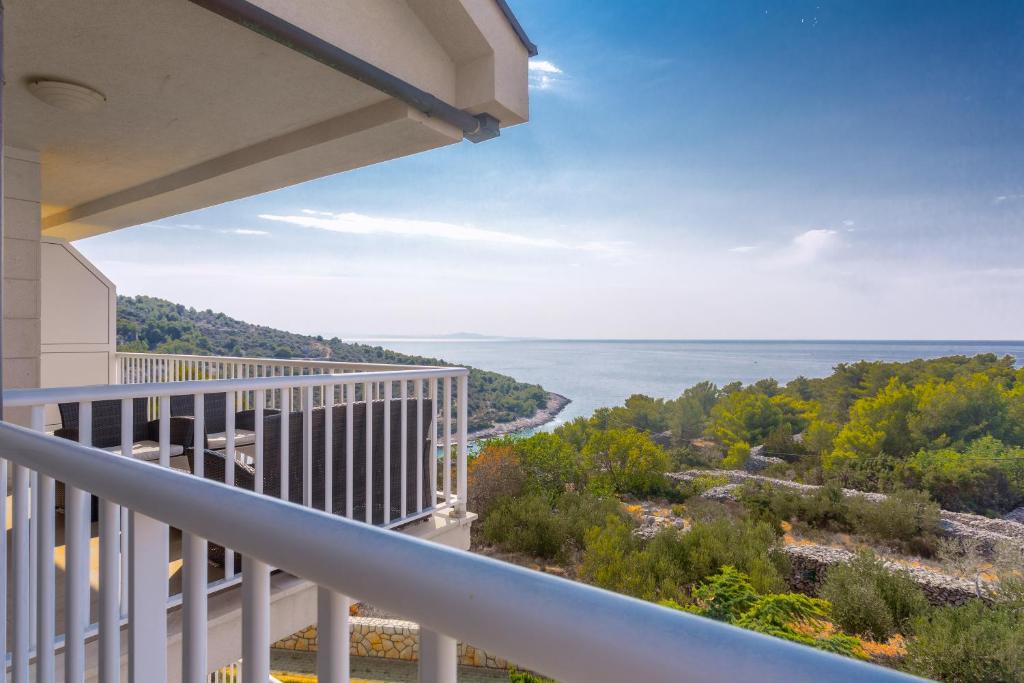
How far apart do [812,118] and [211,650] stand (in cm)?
2658

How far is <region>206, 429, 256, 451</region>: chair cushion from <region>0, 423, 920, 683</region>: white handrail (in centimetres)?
396

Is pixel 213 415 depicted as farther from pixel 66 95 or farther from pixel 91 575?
pixel 66 95

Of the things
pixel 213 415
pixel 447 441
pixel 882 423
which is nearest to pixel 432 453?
pixel 447 441

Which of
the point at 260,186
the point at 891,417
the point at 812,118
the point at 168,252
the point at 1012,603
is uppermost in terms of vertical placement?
the point at 812,118

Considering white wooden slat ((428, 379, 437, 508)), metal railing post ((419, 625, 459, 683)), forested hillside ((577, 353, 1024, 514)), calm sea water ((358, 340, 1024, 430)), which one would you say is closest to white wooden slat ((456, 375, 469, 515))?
white wooden slat ((428, 379, 437, 508))

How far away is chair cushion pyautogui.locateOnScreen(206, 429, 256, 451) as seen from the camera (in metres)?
4.30

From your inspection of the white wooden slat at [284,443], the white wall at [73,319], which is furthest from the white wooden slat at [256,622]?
the white wall at [73,319]

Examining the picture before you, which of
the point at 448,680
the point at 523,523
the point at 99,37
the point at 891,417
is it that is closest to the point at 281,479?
the point at 99,37

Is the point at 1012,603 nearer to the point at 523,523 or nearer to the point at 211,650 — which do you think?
the point at 523,523

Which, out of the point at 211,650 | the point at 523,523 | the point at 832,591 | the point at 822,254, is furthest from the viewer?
the point at 822,254

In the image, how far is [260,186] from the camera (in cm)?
523

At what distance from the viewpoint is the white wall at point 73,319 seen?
6352mm

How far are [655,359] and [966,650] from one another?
20470mm

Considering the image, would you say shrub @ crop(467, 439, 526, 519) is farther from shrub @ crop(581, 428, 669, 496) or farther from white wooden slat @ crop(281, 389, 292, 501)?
white wooden slat @ crop(281, 389, 292, 501)
